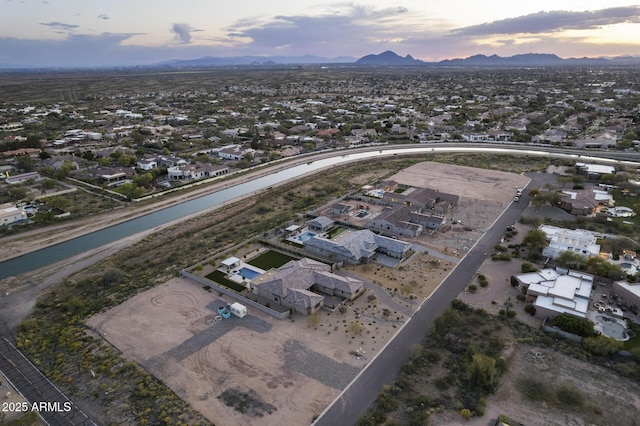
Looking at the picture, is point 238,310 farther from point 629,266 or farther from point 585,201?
point 585,201

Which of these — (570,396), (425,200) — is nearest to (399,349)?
(570,396)

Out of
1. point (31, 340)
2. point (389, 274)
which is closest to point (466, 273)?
point (389, 274)

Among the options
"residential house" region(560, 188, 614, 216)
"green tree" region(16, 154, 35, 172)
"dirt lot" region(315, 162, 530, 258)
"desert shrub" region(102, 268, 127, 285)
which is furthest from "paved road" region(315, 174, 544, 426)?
"green tree" region(16, 154, 35, 172)

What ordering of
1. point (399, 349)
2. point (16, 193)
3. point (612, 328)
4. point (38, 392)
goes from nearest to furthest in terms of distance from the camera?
point (38, 392) → point (399, 349) → point (612, 328) → point (16, 193)

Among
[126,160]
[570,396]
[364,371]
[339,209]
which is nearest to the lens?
[570,396]

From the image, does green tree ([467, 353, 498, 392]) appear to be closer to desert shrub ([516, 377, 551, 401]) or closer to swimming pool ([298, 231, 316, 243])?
desert shrub ([516, 377, 551, 401])
